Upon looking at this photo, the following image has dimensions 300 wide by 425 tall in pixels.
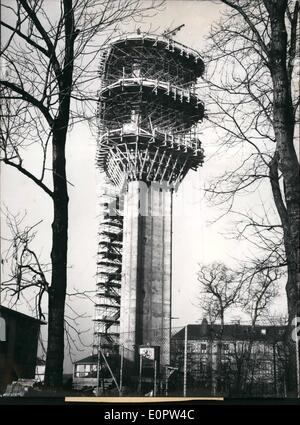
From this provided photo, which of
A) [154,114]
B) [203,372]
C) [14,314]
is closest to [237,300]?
[203,372]

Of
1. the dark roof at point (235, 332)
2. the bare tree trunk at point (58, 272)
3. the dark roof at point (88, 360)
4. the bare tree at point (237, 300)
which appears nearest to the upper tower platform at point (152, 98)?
the bare tree trunk at point (58, 272)

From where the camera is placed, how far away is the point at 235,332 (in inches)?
295

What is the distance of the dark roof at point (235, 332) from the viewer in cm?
599

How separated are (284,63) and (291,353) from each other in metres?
3.23

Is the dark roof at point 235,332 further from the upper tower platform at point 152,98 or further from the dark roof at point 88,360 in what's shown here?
the upper tower platform at point 152,98

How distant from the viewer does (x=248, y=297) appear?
6160 mm

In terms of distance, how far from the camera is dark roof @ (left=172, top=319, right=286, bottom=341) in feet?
19.6

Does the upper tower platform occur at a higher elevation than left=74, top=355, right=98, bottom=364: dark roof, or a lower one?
higher

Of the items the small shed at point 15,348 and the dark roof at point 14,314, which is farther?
the dark roof at point 14,314

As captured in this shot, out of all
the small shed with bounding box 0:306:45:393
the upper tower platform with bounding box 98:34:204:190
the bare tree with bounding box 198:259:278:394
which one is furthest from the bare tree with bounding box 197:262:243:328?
the small shed with bounding box 0:306:45:393

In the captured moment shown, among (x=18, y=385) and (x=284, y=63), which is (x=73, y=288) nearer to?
(x=18, y=385)

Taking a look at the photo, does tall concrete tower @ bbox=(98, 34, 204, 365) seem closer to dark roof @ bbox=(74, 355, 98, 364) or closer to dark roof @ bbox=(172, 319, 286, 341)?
dark roof @ bbox=(172, 319, 286, 341)

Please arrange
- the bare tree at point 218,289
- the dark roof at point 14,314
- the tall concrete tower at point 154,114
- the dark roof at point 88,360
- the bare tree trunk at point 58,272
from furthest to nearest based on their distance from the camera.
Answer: the tall concrete tower at point 154,114 → the bare tree at point 218,289 → the dark roof at point 88,360 → the bare tree trunk at point 58,272 → the dark roof at point 14,314
